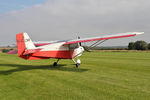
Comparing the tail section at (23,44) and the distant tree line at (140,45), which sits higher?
Answer: the tail section at (23,44)

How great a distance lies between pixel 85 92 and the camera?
550 cm

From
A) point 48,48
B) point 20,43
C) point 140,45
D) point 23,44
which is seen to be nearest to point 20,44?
point 20,43

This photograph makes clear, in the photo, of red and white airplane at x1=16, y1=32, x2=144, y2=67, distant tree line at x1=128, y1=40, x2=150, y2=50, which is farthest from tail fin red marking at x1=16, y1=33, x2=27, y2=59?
distant tree line at x1=128, y1=40, x2=150, y2=50

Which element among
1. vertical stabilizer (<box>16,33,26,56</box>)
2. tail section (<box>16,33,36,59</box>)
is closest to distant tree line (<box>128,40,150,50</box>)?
tail section (<box>16,33,36,59</box>)

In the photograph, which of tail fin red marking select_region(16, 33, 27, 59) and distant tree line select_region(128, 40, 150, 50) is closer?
tail fin red marking select_region(16, 33, 27, 59)

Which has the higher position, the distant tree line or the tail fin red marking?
the tail fin red marking

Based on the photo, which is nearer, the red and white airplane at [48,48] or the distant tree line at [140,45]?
the red and white airplane at [48,48]

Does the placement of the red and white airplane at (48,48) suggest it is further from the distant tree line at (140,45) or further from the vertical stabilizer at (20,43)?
the distant tree line at (140,45)

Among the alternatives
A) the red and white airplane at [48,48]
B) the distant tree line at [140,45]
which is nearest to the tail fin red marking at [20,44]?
the red and white airplane at [48,48]

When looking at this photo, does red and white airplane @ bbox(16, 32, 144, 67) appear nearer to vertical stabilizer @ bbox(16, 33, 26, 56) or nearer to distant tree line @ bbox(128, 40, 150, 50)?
vertical stabilizer @ bbox(16, 33, 26, 56)

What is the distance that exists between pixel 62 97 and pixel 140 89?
3263 mm

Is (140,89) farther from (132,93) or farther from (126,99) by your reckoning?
(126,99)

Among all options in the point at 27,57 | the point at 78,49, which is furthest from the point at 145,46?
the point at 27,57

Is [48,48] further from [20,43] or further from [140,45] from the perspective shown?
[140,45]
